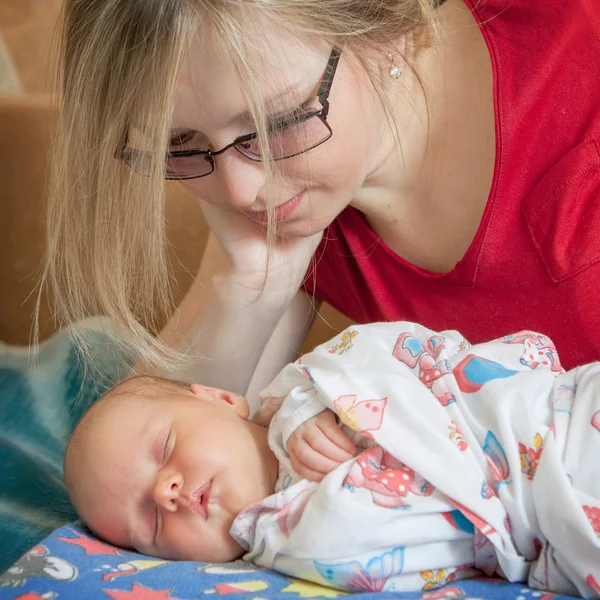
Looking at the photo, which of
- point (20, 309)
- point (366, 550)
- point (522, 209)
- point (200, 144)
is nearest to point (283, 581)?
point (366, 550)

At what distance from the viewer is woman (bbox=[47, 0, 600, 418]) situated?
1.09 meters

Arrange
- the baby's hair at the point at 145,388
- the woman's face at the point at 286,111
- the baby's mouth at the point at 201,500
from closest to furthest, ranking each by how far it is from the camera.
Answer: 1. the woman's face at the point at 286,111
2. the baby's mouth at the point at 201,500
3. the baby's hair at the point at 145,388

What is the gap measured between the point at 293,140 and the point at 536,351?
475 mm

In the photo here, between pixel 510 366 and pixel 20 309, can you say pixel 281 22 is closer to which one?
pixel 510 366

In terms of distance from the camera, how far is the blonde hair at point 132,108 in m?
1.05

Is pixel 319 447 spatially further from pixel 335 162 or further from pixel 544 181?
pixel 544 181

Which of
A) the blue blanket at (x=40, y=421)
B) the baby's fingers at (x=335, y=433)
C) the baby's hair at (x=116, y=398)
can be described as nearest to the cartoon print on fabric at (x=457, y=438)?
the baby's fingers at (x=335, y=433)

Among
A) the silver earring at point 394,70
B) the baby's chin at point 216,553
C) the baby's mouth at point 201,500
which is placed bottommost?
the baby's chin at point 216,553

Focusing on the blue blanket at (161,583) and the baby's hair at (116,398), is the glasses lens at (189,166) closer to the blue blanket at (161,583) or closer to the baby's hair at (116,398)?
the baby's hair at (116,398)

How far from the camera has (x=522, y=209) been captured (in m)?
1.38

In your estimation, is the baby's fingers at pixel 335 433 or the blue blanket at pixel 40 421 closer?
the baby's fingers at pixel 335 433

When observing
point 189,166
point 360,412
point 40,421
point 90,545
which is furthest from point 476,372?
point 40,421

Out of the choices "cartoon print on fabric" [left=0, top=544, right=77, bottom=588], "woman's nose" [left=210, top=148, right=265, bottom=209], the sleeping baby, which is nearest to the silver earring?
"woman's nose" [left=210, top=148, right=265, bottom=209]

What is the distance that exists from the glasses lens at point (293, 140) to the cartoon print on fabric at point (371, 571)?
56cm
